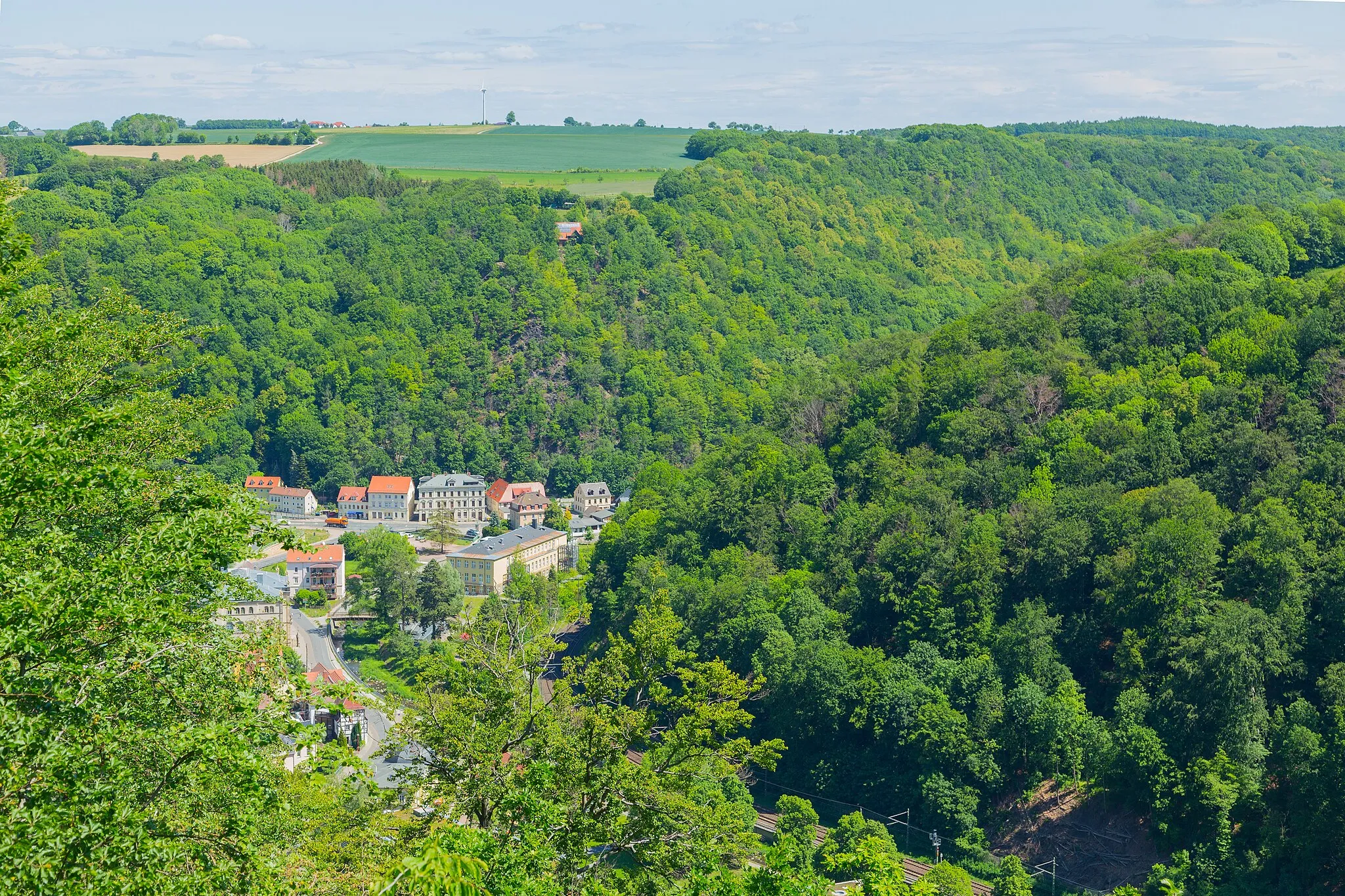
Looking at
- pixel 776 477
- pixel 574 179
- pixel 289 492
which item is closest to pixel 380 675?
pixel 776 477

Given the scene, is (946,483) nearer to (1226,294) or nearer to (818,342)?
(1226,294)

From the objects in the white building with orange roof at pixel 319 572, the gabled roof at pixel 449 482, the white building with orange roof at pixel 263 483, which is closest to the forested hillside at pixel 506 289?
the white building with orange roof at pixel 263 483

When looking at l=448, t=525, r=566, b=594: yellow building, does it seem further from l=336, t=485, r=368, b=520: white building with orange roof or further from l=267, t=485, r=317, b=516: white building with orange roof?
l=267, t=485, r=317, b=516: white building with orange roof

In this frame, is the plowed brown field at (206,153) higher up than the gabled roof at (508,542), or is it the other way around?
the plowed brown field at (206,153)

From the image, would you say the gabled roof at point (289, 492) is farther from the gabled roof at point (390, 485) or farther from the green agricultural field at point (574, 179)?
the green agricultural field at point (574, 179)

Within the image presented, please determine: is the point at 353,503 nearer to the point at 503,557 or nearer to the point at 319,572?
the point at 319,572
